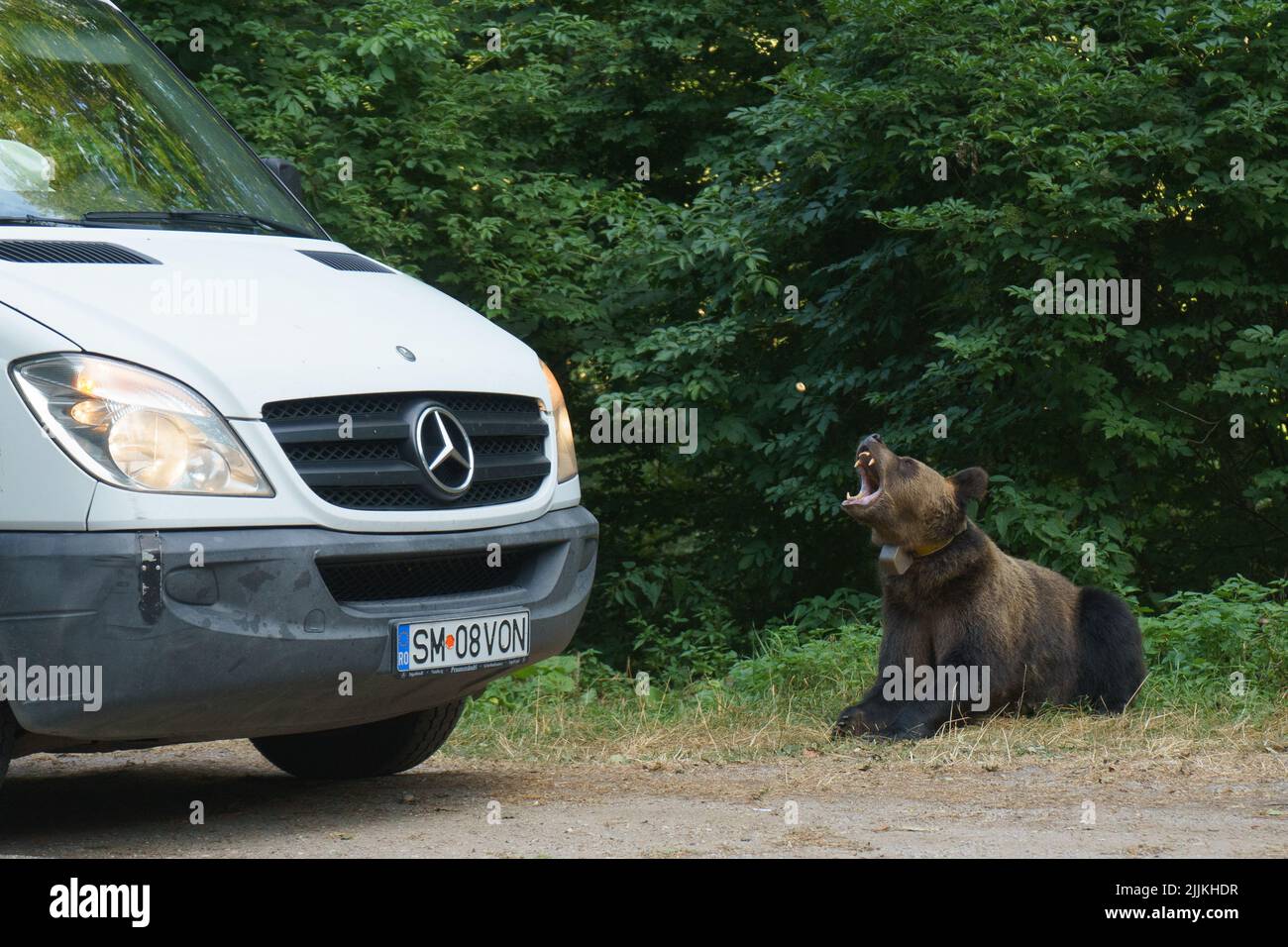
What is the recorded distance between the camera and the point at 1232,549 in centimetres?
1138

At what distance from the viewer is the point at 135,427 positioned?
156 inches

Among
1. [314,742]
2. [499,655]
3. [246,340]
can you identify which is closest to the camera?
[246,340]

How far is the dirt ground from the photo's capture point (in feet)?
14.3

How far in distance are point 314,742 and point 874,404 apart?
239 inches

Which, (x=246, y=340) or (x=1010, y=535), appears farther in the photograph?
(x=1010, y=535)

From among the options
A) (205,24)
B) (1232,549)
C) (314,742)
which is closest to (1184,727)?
(314,742)

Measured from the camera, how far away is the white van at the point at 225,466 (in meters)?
3.88

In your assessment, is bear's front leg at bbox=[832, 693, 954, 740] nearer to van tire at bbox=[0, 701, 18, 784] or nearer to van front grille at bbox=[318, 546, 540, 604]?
van front grille at bbox=[318, 546, 540, 604]

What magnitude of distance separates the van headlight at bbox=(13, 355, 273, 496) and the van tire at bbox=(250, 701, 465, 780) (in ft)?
5.17

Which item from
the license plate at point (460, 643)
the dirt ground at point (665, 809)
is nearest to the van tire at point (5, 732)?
the dirt ground at point (665, 809)

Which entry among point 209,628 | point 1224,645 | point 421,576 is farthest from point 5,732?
point 1224,645

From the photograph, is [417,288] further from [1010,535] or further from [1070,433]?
[1070,433]

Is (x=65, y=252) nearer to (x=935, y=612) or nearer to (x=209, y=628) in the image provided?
(x=209, y=628)

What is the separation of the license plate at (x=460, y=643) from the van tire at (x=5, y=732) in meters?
0.98
